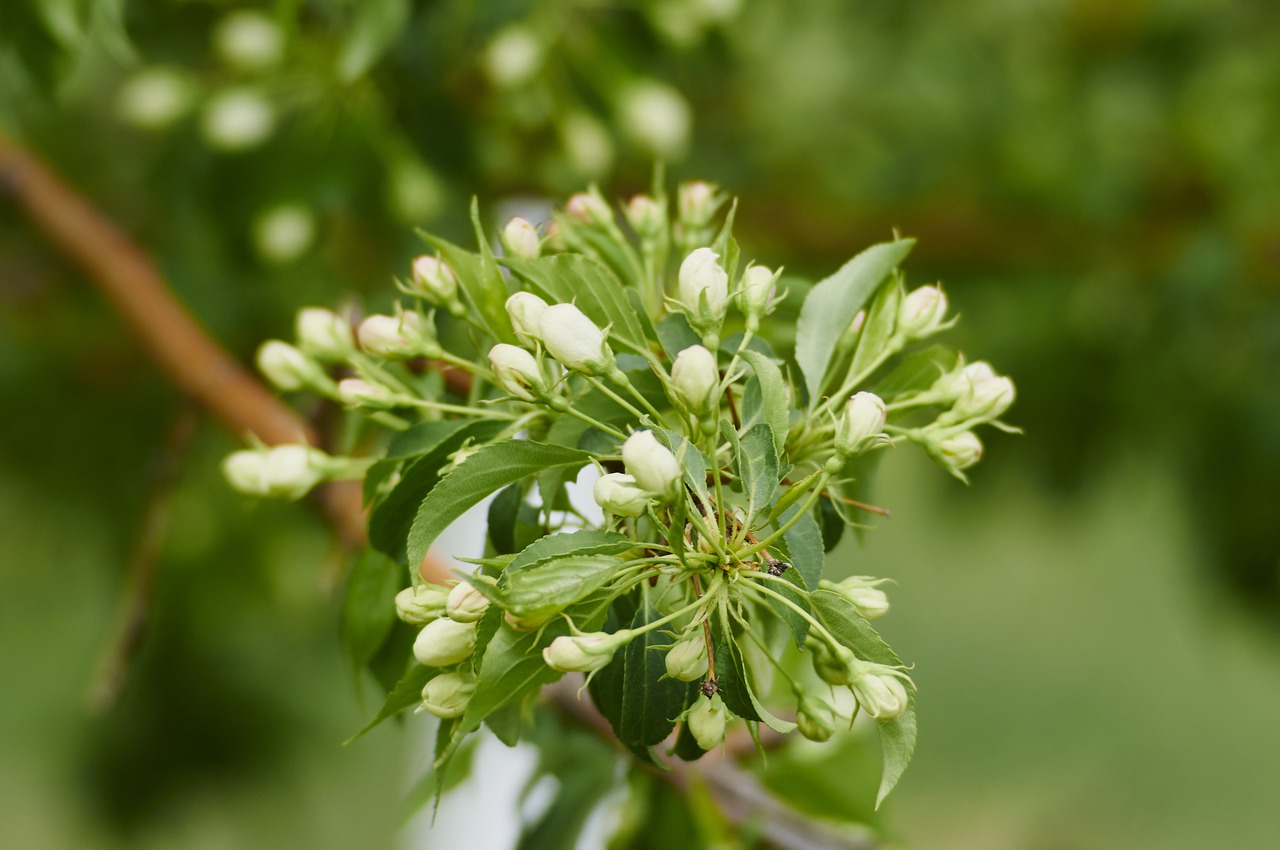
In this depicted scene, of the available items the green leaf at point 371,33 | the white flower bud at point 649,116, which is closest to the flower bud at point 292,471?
the green leaf at point 371,33

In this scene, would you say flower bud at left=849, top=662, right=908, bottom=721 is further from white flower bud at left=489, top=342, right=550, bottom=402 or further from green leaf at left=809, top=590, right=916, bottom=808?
white flower bud at left=489, top=342, right=550, bottom=402

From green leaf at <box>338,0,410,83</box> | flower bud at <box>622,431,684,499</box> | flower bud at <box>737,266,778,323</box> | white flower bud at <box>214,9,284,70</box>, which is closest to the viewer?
flower bud at <box>622,431,684,499</box>

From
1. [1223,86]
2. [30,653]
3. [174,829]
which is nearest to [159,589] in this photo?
[174,829]

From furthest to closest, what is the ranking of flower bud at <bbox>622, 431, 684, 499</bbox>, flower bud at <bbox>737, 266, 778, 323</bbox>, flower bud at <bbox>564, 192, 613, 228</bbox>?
1. flower bud at <bbox>564, 192, 613, 228</bbox>
2. flower bud at <bbox>737, 266, 778, 323</bbox>
3. flower bud at <bbox>622, 431, 684, 499</bbox>

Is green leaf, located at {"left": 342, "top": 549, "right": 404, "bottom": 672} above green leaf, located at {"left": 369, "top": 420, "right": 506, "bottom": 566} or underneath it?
underneath

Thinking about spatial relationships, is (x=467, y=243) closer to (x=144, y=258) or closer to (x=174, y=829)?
(x=144, y=258)

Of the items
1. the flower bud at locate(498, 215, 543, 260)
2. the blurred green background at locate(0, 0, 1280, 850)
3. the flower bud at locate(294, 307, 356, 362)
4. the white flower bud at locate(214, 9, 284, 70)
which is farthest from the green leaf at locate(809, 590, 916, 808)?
the white flower bud at locate(214, 9, 284, 70)
